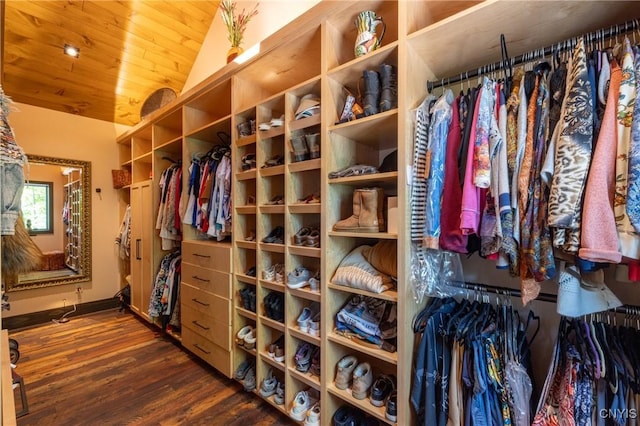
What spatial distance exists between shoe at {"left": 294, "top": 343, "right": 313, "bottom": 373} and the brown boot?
2.49 feet

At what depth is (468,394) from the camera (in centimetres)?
109

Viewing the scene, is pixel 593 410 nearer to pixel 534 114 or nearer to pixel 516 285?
pixel 516 285

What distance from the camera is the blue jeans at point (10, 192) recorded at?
1019mm

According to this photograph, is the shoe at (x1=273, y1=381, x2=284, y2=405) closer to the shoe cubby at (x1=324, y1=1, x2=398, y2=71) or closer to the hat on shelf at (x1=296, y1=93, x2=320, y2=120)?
the hat on shelf at (x1=296, y1=93, x2=320, y2=120)

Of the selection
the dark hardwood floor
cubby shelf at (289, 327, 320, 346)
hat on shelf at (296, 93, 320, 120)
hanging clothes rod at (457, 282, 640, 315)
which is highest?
hat on shelf at (296, 93, 320, 120)

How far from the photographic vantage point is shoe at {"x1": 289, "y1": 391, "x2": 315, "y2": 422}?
149cm

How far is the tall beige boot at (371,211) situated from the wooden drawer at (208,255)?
1.02 m

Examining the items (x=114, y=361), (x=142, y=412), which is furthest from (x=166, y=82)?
(x=142, y=412)

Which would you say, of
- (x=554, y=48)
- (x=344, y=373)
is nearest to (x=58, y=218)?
(x=344, y=373)

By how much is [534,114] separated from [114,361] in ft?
10.1

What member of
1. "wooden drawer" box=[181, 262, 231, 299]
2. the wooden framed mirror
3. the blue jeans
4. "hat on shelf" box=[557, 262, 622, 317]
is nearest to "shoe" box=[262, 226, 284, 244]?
"wooden drawer" box=[181, 262, 231, 299]

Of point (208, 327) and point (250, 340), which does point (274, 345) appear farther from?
point (208, 327)

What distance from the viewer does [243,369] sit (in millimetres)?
1849

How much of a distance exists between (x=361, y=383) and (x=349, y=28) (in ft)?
5.74
